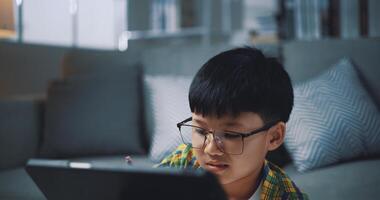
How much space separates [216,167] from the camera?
2.98 ft

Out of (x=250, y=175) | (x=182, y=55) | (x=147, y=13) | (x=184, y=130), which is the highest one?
(x=147, y=13)

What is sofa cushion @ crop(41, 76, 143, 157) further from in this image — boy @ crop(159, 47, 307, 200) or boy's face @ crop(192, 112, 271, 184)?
boy's face @ crop(192, 112, 271, 184)

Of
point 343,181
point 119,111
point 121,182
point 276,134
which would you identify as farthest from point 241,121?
point 119,111

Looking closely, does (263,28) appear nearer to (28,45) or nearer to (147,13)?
(147,13)

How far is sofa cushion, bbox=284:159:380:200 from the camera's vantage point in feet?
4.25

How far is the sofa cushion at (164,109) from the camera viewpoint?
1.61 m

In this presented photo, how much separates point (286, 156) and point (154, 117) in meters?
0.57

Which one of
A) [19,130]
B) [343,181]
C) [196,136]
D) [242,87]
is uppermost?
[242,87]

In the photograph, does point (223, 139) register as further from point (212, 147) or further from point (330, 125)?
point (330, 125)

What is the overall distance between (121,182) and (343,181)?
3.27 feet

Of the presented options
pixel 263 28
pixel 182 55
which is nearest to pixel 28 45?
pixel 182 55

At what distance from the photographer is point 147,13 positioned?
4.73 m

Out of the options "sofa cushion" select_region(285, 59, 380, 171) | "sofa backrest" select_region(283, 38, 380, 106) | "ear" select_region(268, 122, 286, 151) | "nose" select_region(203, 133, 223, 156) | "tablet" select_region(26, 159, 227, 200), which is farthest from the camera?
"sofa backrest" select_region(283, 38, 380, 106)

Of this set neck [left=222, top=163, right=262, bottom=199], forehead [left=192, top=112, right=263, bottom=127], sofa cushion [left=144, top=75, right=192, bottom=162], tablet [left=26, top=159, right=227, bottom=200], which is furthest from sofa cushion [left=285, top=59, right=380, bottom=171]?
tablet [left=26, top=159, right=227, bottom=200]
